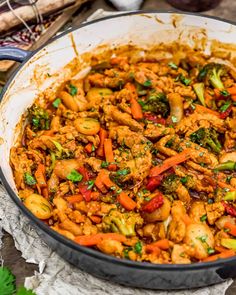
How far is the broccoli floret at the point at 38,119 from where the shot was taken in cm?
371

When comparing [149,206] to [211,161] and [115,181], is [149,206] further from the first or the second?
[211,161]

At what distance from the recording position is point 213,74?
3932mm

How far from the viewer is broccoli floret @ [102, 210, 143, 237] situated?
3057 mm

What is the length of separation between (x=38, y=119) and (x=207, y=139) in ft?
3.68

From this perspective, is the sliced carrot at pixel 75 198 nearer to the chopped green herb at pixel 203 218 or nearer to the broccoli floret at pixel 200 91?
the chopped green herb at pixel 203 218

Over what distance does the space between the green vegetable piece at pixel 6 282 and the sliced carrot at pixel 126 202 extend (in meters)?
0.78

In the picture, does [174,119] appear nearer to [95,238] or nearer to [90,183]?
[90,183]

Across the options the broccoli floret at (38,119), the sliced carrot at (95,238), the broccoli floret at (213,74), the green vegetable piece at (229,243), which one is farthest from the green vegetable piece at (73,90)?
the green vegetable piece at (229,243)

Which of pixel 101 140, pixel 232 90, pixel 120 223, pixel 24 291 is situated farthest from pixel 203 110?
pixel 24 291

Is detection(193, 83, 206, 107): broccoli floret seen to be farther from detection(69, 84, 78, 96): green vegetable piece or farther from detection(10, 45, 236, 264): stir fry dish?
detection(69, 84, 78, 96): green vegetable piece

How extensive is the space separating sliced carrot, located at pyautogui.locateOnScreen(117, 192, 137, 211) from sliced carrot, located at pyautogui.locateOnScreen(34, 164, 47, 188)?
49cm

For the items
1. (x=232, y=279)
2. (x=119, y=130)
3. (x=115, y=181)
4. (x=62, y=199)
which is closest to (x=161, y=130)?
(x=119, y=130)

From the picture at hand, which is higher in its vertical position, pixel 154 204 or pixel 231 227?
pixel 154 204

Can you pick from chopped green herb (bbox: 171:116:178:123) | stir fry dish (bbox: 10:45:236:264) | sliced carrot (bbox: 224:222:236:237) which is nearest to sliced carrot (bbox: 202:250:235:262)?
stir fry dish (bbox: 10:45:236:264)
